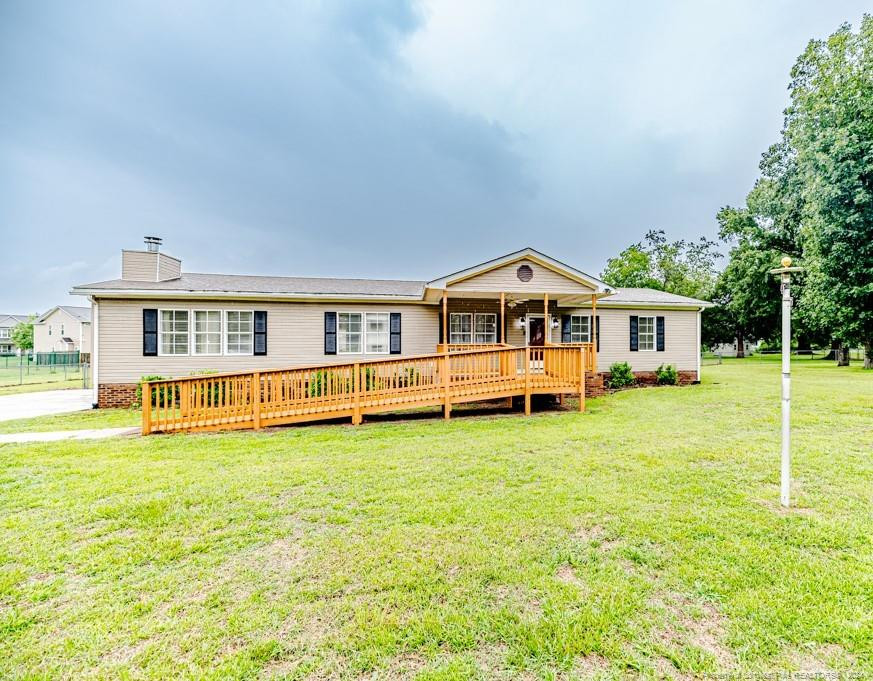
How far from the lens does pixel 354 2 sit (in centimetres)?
1716

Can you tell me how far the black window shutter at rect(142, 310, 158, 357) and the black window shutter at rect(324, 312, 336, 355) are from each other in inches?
185

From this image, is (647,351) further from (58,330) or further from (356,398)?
(58,330)

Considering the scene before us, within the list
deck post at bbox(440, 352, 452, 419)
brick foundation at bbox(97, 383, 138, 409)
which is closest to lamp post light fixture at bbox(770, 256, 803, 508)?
deck post at bbox(440, 352, 452, 419)

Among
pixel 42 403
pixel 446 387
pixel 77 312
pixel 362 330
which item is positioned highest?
pixel 77 312

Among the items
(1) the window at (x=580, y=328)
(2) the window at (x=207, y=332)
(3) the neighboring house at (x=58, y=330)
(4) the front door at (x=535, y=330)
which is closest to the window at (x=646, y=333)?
(1) the window at (x=580, y=328)

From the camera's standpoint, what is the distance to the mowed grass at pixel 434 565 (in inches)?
74.5

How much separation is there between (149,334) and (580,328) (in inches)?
545

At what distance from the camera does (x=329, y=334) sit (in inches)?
462

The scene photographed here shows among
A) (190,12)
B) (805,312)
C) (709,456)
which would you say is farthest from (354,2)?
(805,312)

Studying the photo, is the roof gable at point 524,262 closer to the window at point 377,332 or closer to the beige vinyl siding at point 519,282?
the beige vinyl siding at point 519,282

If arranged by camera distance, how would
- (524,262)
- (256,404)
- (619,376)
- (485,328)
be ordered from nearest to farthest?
(256,404), (524,262), (485,328), (619,376)

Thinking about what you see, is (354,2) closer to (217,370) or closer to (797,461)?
(217,370)

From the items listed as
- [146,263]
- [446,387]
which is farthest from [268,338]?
[446,387]

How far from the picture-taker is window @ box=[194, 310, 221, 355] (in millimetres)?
10961
